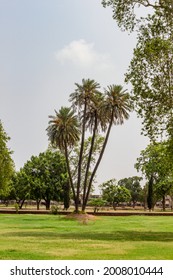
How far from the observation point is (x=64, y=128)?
67.6 metres

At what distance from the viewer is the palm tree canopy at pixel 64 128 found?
6769 centimetres

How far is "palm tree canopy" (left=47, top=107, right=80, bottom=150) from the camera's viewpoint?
6769cm

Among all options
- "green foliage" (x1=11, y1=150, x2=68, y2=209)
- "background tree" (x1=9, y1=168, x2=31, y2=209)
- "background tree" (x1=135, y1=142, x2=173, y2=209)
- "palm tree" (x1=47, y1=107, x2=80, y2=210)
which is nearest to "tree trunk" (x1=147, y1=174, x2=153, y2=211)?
"background tree" (x1=135, y1=142, x2=173, y2=209)

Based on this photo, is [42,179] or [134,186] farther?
[134,186]

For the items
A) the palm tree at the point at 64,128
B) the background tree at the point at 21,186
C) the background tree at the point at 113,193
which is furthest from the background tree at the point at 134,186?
the palm tree at the point at 64,128

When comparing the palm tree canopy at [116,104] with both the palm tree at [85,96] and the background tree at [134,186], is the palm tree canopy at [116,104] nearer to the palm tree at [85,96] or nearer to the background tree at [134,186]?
the palm tree at [85,96]

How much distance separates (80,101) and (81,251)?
4385 cm

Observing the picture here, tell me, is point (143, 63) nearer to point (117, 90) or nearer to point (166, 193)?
point (117, 90)

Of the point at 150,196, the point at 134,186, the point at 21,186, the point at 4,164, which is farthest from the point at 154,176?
the point at 134,186

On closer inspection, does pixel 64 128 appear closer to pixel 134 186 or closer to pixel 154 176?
pixel 154 176

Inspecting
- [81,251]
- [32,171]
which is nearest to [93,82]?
[32,171]

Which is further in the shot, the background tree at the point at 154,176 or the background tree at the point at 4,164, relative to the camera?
the background tree at the point at 154,176

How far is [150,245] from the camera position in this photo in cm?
2588

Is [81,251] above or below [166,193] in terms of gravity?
below
